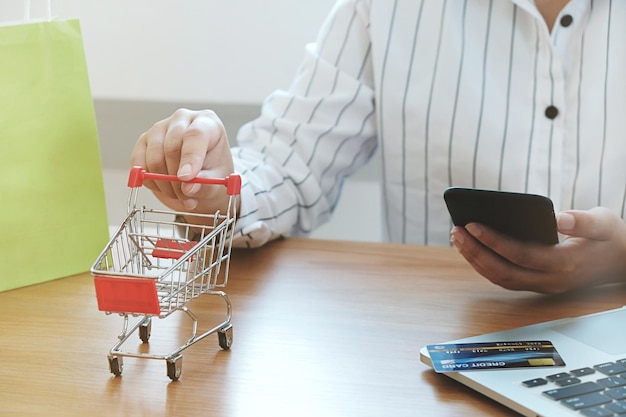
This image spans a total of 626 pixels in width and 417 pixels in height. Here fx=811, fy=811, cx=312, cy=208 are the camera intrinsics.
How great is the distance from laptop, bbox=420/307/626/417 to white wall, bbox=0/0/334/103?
2.92ft

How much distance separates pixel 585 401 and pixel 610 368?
73 millimetres

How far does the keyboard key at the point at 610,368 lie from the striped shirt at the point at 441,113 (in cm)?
48

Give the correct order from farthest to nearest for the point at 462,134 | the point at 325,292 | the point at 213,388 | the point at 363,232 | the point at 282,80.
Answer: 1. the point at 363,232
2. the point at 282,80
3. the point at 462,134
4. the point at 325,292
5. the point at 213,388

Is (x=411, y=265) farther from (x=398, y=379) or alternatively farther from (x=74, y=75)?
(x=74, y=75)

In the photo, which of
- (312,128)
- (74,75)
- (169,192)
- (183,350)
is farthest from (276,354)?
(312,128)

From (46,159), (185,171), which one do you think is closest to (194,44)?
(46,159)

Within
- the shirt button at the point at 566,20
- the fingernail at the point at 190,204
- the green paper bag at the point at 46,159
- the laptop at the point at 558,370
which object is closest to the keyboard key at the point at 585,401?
the laptop at the point at 558,370

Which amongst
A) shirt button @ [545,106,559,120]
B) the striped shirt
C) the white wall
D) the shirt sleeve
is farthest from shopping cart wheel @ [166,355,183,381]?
the white wall

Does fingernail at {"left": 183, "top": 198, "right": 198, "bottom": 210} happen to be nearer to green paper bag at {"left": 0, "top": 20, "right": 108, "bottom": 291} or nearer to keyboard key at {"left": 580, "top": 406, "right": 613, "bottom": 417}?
green paper bag at {"left": 0, "top": 20, "right": 108, "bottom": 291}

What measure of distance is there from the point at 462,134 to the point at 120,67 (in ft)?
2.28

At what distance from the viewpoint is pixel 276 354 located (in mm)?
702

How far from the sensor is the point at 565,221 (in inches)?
32.9

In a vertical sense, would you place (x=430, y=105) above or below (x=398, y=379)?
above

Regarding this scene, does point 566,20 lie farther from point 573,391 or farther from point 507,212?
point 573,391
